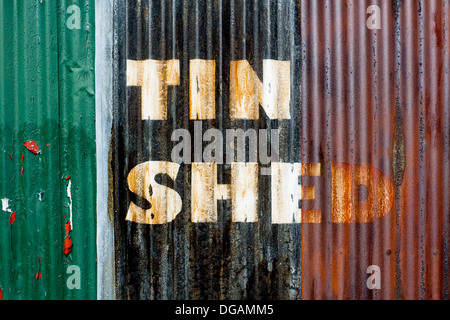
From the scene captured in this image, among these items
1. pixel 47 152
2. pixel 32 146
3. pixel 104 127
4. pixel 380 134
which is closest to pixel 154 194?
pixel 104 127

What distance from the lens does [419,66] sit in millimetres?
2680

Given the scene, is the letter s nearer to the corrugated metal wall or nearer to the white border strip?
the white border strip

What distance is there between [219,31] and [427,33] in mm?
1577

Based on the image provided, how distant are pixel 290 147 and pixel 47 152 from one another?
1835 millimetres

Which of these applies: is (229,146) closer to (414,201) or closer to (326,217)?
(326,217)

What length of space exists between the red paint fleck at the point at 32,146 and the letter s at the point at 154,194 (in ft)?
2.38

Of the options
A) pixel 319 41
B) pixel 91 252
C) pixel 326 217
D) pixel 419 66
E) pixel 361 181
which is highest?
pixel 319 41

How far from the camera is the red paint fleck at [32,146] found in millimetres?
2672

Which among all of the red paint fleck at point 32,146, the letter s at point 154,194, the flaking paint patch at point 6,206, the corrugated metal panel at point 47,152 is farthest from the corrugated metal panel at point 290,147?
the flaking paint patch at point 6,206

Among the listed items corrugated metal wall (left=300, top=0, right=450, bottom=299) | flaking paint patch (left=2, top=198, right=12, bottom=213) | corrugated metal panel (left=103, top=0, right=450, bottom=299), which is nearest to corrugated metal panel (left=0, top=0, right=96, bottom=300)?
flaking paint patch (left=2, top=198, right=12, bottom=213)

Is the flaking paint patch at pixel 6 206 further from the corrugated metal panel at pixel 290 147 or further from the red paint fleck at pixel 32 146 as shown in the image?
the corrugated metal panel at pixel 290 147

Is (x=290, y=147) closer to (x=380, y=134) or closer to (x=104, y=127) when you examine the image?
(x=380, y=134)

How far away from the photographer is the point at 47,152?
268 centimetres
